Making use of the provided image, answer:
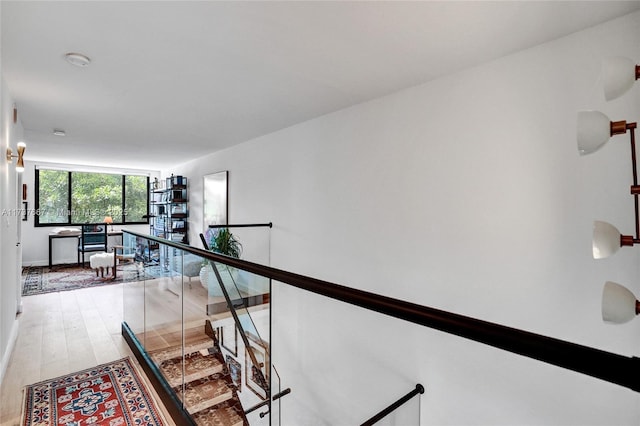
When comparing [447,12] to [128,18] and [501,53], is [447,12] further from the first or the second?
[128,18]

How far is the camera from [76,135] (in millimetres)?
4270

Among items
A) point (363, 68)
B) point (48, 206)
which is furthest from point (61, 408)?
point (48, 206)

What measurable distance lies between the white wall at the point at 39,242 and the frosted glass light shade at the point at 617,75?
9.05m

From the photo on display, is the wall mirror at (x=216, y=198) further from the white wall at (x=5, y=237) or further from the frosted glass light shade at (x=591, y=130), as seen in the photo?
the frosted glass light shade at (x=591, y=130)

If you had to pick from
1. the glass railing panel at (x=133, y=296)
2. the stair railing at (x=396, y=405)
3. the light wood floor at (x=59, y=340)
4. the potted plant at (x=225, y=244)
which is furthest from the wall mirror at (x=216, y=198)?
the stair railing at (x=396, y=405)

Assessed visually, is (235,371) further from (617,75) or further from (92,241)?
(92,241)

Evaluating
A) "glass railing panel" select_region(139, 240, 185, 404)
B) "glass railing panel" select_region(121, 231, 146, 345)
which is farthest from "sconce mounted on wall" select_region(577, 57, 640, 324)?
"glass railing panel" select_region(121, 231, 146, 345)

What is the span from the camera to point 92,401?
233cm

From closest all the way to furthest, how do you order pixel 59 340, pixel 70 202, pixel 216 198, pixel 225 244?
pixel 59 340 < pixel 225 244 < pixel 216 198 < pixel 70 202

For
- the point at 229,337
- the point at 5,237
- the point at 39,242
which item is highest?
the point at 5,237

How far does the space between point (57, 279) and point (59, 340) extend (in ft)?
11.2

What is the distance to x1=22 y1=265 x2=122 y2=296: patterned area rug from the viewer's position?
17.4 feet

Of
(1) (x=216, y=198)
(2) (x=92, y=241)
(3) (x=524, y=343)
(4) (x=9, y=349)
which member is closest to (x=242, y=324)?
(3) (x=524, y=343)

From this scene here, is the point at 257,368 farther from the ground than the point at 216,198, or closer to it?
closer to it
